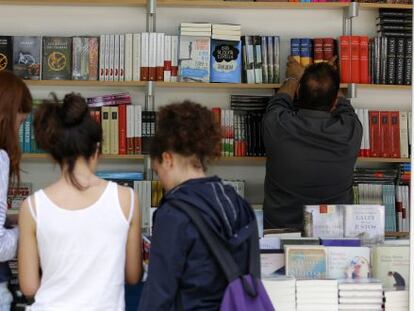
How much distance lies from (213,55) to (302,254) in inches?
88.8

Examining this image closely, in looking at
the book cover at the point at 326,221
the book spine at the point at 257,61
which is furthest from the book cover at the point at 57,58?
the book cover at the point at 326,221

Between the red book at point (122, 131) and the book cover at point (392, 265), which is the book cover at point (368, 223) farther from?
the red book at point (122, 131)

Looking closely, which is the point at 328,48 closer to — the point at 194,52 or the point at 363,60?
the point at 363,60

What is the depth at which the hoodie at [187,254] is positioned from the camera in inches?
76.9

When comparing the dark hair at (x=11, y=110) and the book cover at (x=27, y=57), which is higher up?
the book cover at (x=27, y=57)

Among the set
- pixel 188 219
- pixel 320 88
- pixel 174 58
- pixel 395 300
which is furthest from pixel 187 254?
pixel 174 58

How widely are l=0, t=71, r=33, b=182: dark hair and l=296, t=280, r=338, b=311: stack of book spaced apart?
113 cm

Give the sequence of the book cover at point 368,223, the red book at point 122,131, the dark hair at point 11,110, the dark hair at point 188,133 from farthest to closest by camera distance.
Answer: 1. the red book at point 122,131
2. the book cover at point 368,223
3. the dark hair at point 11,110
4. the dark hair at point 188,133

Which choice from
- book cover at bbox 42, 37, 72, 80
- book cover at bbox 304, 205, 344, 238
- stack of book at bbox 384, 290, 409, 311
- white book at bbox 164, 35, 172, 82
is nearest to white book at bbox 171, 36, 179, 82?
white book at bbox 164, 35, 172, 82

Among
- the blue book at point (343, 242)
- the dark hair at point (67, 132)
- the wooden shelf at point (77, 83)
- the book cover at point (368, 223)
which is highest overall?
the wooden shelf at point (77, 83)

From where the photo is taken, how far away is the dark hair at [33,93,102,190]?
201cm

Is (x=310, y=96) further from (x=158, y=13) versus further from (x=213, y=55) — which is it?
(x=158, y=13)

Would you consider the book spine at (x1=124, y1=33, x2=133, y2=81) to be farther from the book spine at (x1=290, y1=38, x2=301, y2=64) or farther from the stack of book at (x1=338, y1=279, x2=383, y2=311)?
the stack of book at (x1=338, y1=279, x2=383, y2=311)

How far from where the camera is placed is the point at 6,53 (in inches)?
179
